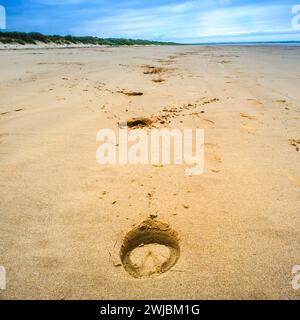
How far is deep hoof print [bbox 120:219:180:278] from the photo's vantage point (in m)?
1.54


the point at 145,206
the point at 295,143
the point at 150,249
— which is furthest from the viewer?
the point at 295,143

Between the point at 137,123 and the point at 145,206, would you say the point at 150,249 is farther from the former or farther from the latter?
the point at 137,123

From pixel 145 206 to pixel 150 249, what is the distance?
0.32 meters

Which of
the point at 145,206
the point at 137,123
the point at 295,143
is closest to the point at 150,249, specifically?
the point at 145,206

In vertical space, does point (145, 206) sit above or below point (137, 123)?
below

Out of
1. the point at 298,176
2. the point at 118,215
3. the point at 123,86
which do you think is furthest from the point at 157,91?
the point at 118,215

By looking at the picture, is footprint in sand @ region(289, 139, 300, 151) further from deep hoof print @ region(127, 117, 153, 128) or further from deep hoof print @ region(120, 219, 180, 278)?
deep hoof print @ region(120, 219, 180, 278)

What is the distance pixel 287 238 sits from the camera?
65.6 inches

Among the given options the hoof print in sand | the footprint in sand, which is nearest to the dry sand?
the footprint in sand

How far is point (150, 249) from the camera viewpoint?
5.58ft

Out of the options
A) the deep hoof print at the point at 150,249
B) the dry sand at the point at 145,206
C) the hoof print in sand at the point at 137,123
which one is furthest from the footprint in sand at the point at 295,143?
the deep hoof print at the point at 150,249

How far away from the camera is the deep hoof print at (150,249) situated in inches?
60.8
